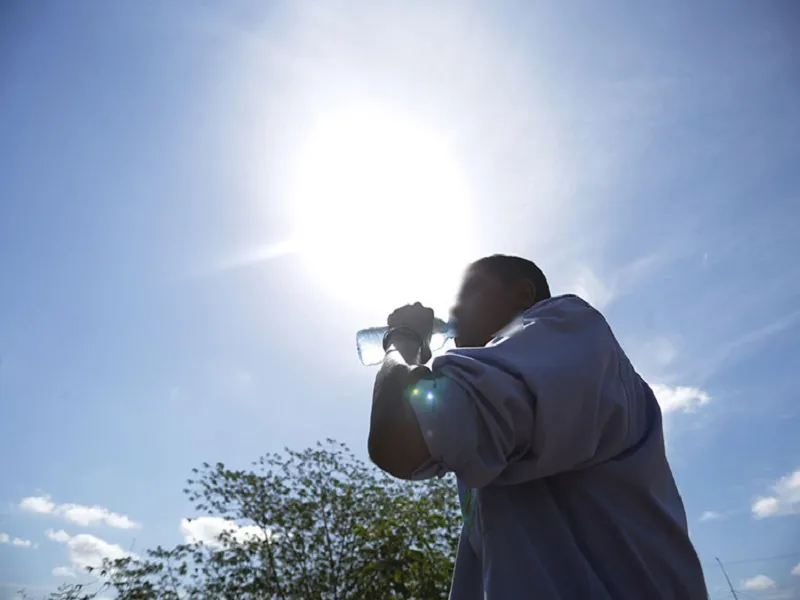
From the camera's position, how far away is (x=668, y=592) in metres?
1.18

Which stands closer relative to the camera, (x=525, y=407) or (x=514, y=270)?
(x=525, y=407)

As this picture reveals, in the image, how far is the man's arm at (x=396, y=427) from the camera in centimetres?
116

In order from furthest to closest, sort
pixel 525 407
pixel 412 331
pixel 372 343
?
pixel 372 343 → pixel 412 331 → pixel 525 407

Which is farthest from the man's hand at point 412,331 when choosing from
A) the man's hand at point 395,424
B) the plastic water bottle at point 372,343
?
the plastic water bottle at point 372,343

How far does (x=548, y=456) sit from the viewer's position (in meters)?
1.14

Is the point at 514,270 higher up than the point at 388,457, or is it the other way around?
the point at 514,270

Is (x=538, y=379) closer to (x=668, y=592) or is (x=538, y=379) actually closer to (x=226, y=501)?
(x=668, y=592)

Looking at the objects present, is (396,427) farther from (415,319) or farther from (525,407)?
(415,319)

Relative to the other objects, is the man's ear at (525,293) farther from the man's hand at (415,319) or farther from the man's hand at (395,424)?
the man's hand at (395,424)

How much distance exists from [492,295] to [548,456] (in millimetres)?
714

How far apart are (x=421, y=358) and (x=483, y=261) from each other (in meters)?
0.48

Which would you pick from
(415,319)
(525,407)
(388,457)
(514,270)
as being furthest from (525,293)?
(388,457)

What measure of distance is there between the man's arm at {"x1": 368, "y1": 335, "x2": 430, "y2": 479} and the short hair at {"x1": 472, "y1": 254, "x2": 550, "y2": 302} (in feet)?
2.12

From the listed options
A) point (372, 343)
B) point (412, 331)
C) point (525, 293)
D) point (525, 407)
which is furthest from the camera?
point (372, 343)
